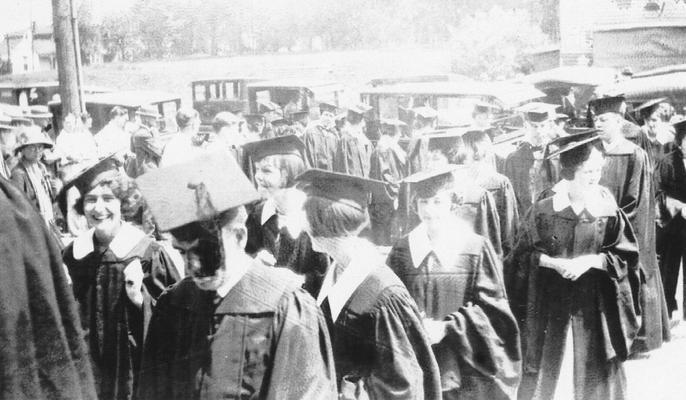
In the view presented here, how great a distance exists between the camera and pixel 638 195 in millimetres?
5695

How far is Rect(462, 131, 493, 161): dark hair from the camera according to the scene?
6.18 m

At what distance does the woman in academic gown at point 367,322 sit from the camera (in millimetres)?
2881

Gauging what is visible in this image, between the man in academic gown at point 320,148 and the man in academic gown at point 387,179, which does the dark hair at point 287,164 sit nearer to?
the man in academic gown at point 387,179

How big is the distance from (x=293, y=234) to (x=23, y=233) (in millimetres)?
2561

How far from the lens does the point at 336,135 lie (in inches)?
429

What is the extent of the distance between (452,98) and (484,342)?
12.3 metres

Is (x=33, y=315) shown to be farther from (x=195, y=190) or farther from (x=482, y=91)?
(x=482, y=91)

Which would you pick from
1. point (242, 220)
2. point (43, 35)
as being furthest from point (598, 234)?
point (43, 35)

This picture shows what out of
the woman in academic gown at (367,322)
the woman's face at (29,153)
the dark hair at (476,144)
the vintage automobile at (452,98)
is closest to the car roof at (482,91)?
the vintage automobile at (452,98)

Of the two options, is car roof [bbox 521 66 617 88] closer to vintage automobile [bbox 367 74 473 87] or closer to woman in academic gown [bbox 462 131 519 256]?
vintage automobile [bbox 367 74 473 87]

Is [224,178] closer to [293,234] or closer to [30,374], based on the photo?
[30,374]

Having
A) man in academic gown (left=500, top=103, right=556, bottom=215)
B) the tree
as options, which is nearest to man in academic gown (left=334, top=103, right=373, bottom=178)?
man in academic gown (left=500, top=103, right=556, bottom=215)

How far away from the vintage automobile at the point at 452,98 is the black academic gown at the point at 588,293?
30.0 feet

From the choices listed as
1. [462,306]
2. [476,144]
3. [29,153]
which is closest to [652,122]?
[476,144]
